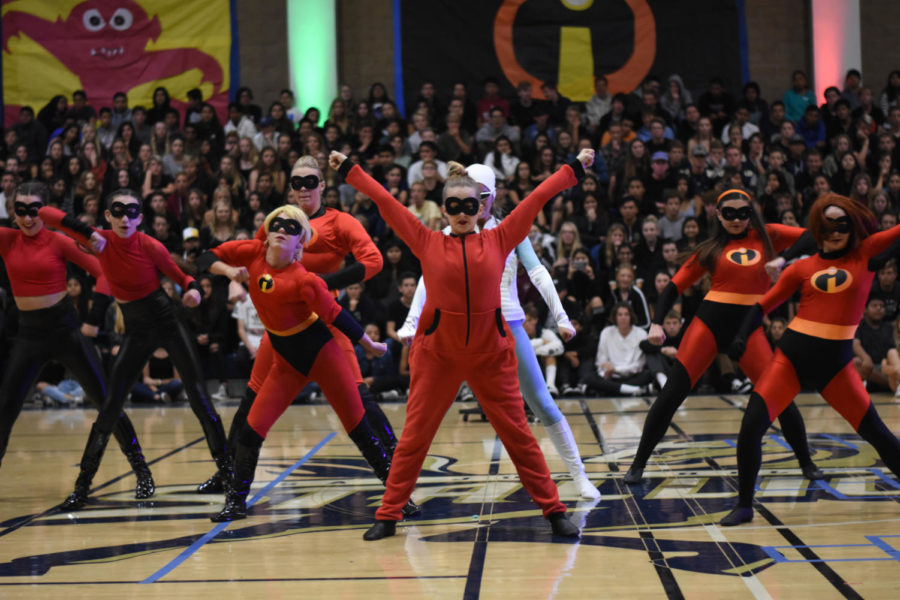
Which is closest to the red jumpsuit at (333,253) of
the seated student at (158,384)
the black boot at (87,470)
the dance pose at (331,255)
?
the dance pose at (331,255)

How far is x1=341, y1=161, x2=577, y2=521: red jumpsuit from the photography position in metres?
4.75

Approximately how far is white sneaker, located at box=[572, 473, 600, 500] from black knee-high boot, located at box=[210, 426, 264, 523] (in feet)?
5.99

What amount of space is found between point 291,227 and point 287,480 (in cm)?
203

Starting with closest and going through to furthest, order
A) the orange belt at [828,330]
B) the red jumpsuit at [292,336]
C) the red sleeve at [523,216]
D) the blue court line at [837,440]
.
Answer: the red sleeve at [523,216] → the orange belt at [828,330] → the red jumpsuit at [292,336] → the blue court line at [837,440]

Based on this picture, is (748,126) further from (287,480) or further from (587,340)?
(287,480)

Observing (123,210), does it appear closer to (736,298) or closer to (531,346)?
(531,346)

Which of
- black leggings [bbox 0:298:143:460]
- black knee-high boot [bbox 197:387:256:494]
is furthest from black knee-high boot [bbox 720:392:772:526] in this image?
black leggings [bbox 0:298:143:460]

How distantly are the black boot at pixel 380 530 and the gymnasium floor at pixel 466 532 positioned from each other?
2.2 inches

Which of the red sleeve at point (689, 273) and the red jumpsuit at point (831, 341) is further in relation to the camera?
the red sleeve at point (689, 273)

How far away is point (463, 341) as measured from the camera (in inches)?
187

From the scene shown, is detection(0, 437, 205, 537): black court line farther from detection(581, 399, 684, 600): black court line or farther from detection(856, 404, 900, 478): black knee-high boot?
detection(856, 404, 900, 478): black knee-high boot

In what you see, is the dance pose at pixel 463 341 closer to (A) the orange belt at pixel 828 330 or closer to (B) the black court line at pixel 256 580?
(B) the black court line at pixel 256 580

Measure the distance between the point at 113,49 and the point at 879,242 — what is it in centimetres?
1507

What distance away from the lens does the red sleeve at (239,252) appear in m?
5.43
